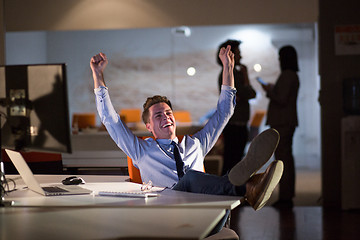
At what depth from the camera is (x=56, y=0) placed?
6.70m

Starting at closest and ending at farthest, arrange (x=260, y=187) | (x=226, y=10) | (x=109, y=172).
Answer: (x=260, y=187), (x=109, y=172), (x=226, y=10)

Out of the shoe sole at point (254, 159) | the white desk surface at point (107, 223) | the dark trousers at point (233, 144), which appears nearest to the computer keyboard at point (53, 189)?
the white desk surface at point (107, 223)

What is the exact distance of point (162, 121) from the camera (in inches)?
131

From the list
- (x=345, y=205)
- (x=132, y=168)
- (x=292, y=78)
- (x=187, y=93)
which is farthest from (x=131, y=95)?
(x=132, y=168)

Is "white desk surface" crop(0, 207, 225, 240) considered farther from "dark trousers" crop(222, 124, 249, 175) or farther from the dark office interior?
"dark trousers" crop(222, 124, 249, 175)

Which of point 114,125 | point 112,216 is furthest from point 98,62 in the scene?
point 112,216

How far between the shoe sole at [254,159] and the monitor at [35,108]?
69 centimetres

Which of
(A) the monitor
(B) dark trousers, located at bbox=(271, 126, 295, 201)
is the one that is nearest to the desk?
(A) the monitor

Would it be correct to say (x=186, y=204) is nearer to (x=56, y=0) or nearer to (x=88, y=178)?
(x=88, y=178)

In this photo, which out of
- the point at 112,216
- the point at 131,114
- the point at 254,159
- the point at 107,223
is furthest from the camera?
the point at 131,114

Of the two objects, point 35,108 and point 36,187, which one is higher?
point 35,108

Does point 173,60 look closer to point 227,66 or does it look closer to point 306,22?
point 306,22

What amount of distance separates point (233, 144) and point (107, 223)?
450cm

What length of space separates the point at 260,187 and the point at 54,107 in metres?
0.90
